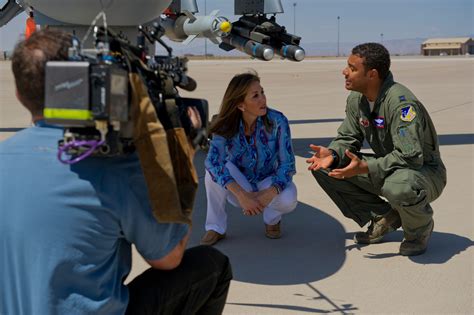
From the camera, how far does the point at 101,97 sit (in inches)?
63.0

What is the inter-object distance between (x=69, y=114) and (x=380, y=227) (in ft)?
10.4

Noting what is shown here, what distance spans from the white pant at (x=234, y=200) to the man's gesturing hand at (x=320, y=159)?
0.93 ft

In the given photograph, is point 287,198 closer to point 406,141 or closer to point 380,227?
point 380,227

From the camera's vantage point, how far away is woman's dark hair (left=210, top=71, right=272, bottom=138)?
4234mm

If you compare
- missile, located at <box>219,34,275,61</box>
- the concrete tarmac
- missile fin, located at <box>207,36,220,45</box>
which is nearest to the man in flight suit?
the concrete tarmac

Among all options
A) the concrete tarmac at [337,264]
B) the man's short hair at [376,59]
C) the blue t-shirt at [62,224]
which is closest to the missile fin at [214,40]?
the concrete tarmac at [337,264]

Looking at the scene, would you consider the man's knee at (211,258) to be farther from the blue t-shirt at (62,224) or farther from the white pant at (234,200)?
the white pant at (234,200)

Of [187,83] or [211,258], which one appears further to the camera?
[211,258]

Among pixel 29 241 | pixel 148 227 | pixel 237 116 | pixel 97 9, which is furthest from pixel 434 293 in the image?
pixel 97 9

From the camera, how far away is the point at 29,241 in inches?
71.0

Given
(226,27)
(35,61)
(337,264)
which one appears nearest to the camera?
(35,61)

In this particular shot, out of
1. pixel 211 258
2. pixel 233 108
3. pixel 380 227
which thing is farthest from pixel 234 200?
pixel 211 258

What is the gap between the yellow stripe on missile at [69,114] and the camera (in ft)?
5.22

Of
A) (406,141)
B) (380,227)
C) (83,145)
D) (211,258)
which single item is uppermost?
(83,145)
